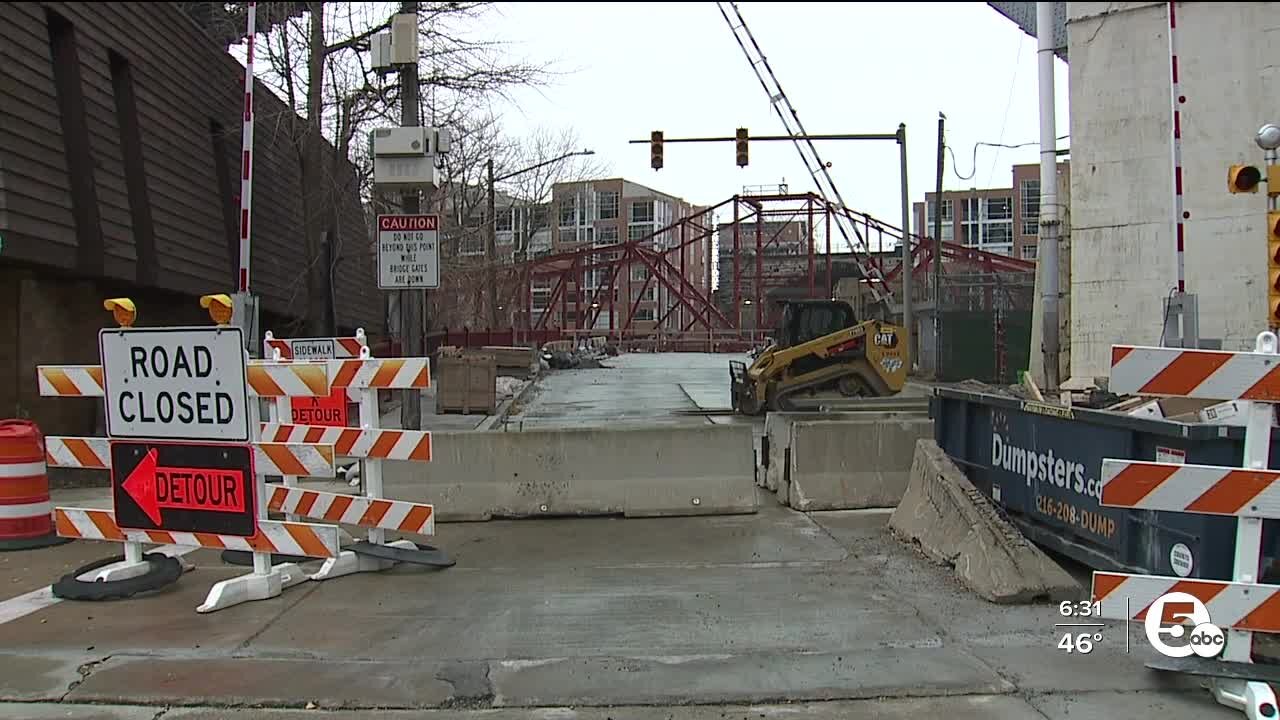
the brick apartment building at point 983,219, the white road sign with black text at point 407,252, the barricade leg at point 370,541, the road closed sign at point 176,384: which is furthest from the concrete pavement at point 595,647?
the brick apartment building at point 983,219

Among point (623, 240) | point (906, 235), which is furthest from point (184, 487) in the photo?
point (623, 240)

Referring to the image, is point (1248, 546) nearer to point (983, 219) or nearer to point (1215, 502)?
point (1215, 502)

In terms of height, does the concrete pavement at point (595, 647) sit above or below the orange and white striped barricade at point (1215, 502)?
below

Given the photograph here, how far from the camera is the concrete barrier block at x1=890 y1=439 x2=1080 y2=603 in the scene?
615 centimetres

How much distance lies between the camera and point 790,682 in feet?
16.0

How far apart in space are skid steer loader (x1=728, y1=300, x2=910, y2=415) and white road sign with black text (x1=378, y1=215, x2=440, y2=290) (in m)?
9.83

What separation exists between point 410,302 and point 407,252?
3.40 feet

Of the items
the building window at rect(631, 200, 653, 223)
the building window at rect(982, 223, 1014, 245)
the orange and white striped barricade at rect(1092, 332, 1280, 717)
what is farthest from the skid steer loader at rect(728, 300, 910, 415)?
the building window at rect(982, 223, 1014, 245)

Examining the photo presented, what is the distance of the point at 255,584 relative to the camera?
6465 millimetres

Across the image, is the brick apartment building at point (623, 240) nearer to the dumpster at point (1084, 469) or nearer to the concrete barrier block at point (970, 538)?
the dumpster at point (1084, 469)

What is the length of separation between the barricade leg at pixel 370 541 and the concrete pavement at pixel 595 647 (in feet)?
0.39

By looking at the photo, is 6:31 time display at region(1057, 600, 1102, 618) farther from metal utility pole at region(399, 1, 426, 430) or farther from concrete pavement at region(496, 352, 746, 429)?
concrete pavement at region(496, 352, 746, 429)

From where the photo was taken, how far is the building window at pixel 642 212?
11838 cm

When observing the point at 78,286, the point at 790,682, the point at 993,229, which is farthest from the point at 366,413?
the point at 993,229
